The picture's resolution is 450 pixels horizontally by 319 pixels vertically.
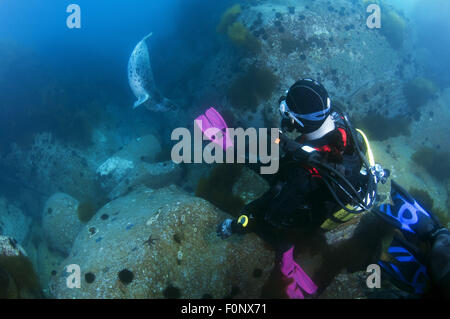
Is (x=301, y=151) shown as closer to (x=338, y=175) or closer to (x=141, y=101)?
(x=338, y=175)

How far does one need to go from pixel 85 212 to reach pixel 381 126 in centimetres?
1328

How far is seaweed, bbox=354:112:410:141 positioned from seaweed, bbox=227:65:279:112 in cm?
429

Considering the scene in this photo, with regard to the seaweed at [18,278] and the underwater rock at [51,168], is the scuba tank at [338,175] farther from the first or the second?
the underwater rock at [51,168]

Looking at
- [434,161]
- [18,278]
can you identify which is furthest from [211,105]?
[434,161]

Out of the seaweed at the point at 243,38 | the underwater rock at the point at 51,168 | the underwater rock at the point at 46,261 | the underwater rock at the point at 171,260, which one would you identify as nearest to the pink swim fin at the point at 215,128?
the underwater rock at the point at 171,260

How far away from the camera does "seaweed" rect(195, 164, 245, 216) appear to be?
23.4 ft

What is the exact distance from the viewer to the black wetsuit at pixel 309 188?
10.8 ft

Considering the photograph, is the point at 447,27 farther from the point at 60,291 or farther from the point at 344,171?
the point at 60,291

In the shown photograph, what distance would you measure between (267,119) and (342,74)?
14.2 feet

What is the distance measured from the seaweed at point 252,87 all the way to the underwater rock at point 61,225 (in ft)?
26.4

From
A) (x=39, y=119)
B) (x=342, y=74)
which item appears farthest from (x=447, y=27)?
(x=39, y=119)

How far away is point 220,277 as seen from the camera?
5199 mm

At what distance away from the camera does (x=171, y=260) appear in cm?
521

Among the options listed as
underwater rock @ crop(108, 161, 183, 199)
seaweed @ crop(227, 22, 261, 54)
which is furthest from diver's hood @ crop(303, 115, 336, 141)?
seaweed @ crop(227, 22, 261, 54)
